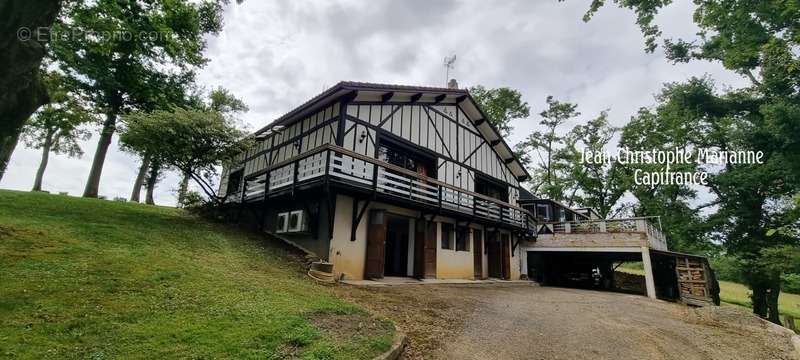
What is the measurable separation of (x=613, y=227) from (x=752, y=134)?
8577 millimetres

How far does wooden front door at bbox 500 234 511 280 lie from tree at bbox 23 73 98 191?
2123 centimetres

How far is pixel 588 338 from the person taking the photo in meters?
5.69

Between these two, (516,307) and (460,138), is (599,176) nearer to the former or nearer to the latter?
(460,138)

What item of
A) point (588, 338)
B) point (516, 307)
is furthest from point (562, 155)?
point (588, 338)

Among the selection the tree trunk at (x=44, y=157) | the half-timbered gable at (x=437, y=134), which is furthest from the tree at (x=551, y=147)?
the tree trunk at (x=44, y=157)

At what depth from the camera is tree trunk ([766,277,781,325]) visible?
17.8 meters

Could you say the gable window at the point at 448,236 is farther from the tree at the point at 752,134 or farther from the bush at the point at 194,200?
the tree at the point at 752,134

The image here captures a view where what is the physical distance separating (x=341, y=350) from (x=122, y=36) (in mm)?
11493

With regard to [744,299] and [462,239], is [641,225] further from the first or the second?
[744,299]

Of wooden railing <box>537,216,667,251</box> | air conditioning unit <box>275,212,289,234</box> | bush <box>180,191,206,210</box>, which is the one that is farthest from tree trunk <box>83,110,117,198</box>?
wooden railing <box>537,216,667,251</box>

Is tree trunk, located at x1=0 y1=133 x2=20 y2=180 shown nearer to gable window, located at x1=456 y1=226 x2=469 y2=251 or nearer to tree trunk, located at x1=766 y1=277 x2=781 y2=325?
gable window, located at x1=456 y1=226 x2=469 y2=251

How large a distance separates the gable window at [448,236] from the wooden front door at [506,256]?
176 inches

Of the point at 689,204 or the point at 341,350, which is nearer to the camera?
the point at 341,350

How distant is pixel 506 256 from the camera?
17797mm
